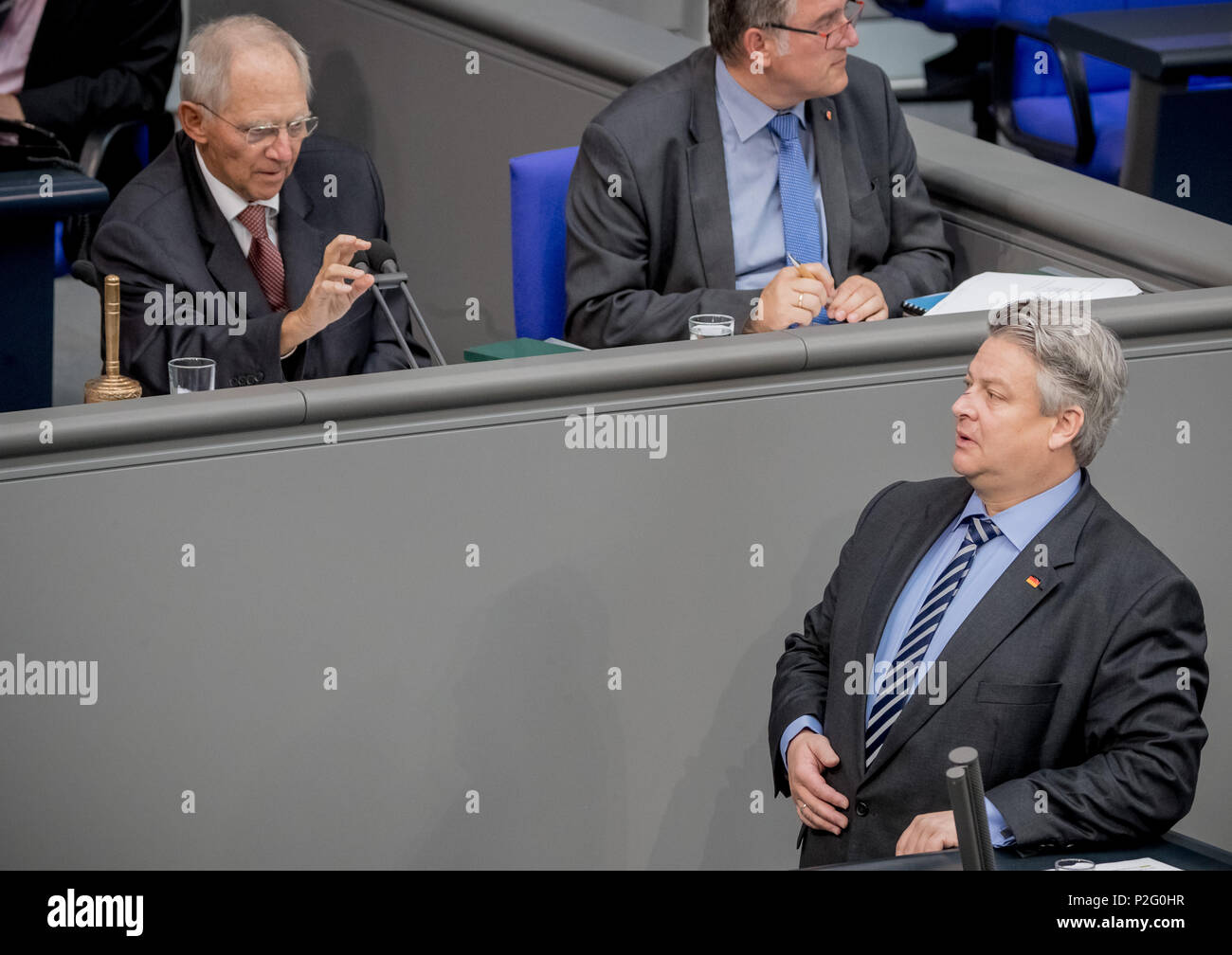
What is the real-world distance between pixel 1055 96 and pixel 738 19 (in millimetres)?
2226

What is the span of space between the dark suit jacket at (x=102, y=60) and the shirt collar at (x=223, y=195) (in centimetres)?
141

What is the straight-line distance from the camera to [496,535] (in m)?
2.39

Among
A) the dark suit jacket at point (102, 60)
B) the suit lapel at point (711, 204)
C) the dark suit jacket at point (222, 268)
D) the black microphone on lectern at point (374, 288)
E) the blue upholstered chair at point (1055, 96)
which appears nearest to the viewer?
the black microphone on lectern at point (374, 288)

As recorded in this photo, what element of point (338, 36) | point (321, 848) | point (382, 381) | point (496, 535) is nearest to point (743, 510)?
point (496, 535)

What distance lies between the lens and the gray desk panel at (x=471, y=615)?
7.31 ft

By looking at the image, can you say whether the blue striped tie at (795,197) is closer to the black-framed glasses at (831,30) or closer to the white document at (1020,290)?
the black-framed glasses at (831,30)

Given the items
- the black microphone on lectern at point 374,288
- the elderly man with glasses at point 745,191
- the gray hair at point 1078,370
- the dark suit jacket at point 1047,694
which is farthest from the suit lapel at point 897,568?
the black microphone on lectern at point 374,288

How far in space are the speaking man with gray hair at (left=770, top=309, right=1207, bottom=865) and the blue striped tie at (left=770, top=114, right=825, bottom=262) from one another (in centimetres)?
95

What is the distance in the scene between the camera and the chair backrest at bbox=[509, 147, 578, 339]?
3.21 m

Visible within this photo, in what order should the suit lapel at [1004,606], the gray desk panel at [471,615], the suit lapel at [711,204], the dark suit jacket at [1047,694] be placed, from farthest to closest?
1. the suit lapel at [711,204]
2. the gray desk panel at [471,615]
3. the suit lapel at [1004,606]
4. the dark suit jacket at [1047,694]

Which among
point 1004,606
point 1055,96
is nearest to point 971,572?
point 1004,606

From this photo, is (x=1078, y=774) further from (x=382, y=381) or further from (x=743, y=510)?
(x=382, y=381)

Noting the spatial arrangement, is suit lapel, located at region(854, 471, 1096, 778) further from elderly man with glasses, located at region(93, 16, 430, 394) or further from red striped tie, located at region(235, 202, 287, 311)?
red striped tie, located at region(235, 202, 287, 311)

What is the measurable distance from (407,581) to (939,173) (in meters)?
1.53
